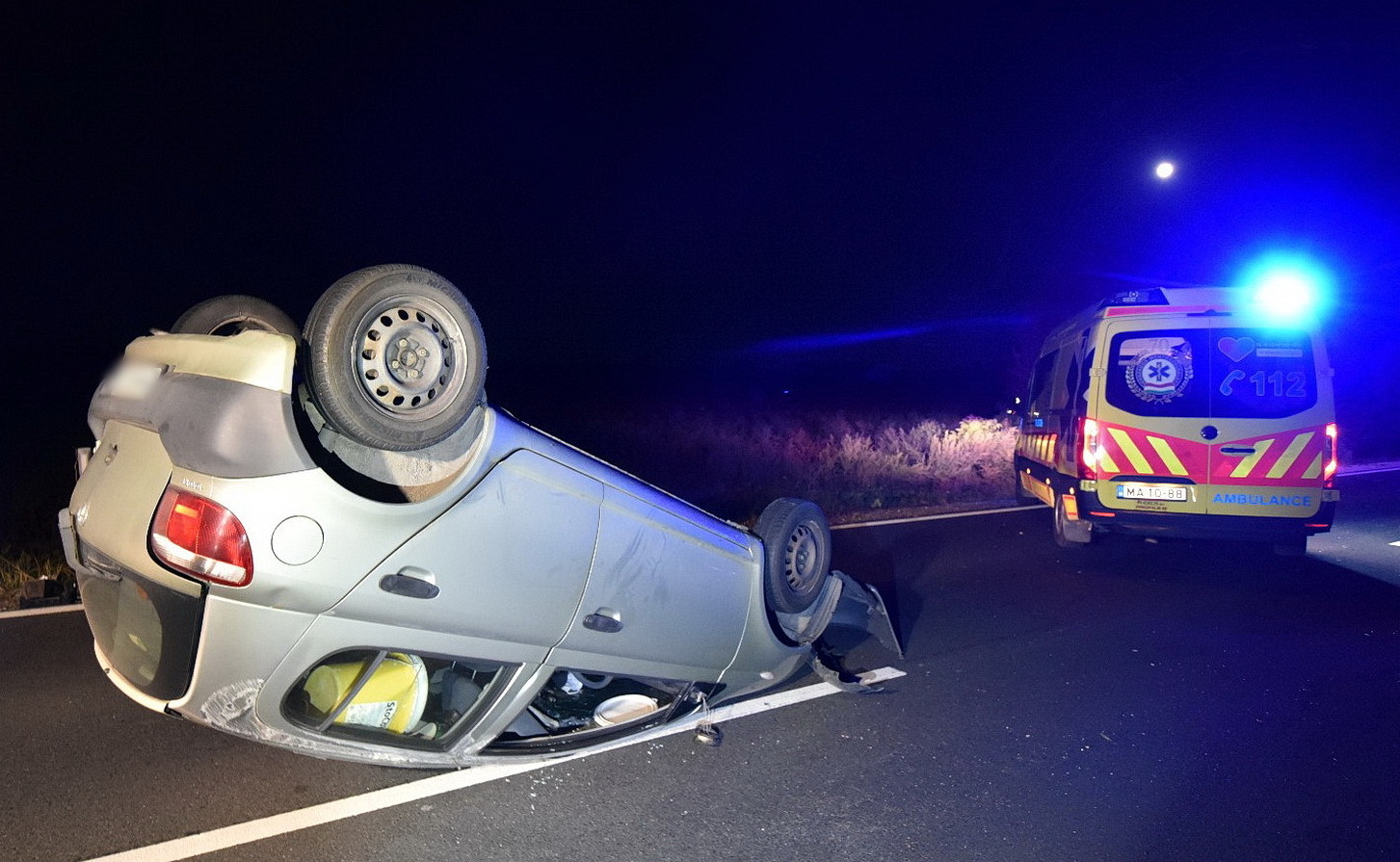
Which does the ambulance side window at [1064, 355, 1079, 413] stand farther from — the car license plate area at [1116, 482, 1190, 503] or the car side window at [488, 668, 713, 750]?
the car side window at [488, 668, 713, 750]

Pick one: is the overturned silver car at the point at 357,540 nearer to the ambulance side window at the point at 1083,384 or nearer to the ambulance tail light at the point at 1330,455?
the ambulance side window at the point at 1083,384

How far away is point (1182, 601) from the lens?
6.74 meters

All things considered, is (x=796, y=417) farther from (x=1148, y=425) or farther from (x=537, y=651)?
(x=537, y=651)

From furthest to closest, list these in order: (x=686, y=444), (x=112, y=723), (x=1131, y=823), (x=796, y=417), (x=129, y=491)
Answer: (x=796, y=417) → (x=686, y=444) → (x=112, y=723) → (x=1131, y=823) → (x=129, y=491)

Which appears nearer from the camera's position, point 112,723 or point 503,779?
point 503,779

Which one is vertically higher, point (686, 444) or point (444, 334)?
point (444, 334)

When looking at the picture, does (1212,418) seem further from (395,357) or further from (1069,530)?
(395,357)

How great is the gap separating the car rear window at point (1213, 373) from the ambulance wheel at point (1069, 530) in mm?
1237

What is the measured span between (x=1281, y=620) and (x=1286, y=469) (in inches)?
76.9

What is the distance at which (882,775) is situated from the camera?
3.69 m

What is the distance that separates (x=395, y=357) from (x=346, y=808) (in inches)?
67.6

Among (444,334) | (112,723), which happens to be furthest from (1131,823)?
(112,723)

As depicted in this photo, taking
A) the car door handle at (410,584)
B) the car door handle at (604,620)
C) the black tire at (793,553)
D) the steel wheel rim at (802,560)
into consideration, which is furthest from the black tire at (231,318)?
the steel wheel rim at (802,560)

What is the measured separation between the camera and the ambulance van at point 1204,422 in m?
7.70
